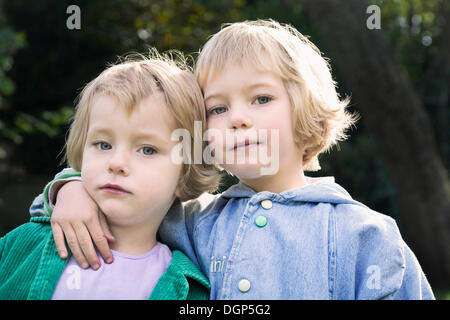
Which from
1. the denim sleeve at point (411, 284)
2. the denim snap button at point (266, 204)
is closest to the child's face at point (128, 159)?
the denim snap button at point (266, 204)

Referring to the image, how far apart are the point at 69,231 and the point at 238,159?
23.7 inches

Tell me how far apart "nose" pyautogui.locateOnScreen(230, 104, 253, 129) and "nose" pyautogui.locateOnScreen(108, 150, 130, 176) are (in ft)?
1.23

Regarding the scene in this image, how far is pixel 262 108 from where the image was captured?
1.79 m

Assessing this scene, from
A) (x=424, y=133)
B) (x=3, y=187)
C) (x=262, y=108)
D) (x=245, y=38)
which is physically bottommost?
(x=3, y=187)

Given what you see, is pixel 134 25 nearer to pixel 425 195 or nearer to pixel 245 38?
pixel 425 195

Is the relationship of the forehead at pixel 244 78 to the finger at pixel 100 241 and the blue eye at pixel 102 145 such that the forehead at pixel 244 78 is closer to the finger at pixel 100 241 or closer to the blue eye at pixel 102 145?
the blue eye at pixel 102 145

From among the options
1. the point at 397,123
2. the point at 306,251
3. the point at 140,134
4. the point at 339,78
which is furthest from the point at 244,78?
the point at 339,78

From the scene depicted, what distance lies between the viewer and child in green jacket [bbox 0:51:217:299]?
165 centimetres

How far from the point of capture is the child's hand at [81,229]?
1.68m

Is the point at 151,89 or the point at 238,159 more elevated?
the point at 151,89

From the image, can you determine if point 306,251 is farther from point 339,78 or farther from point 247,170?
point 339,78

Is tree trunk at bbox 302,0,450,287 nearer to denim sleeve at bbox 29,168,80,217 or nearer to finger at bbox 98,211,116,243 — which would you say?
denim sleeve at bbox 29,168,80,217

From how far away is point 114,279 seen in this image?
1.67 meters

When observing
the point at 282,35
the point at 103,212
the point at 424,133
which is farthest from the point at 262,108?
the point at 424,133
